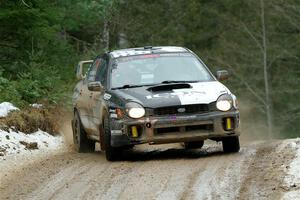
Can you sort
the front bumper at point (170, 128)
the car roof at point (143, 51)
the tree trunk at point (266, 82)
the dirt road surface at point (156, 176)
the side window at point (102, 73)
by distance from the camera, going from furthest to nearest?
the tree trunk at point (266, 82), the car roof at point (143, 51), the side window at point (102, 73), the front bumper at point (170, 128), the dirt road surface at point (156, 176)

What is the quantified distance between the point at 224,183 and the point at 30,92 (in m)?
10.0

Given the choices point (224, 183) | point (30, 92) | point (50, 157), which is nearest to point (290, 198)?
point (224, 183)

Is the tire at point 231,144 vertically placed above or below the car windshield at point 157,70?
below

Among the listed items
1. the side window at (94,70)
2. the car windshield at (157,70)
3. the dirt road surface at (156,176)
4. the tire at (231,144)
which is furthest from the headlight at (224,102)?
the side window at (94,70)

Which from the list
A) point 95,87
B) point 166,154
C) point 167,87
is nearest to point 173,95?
point 167,87

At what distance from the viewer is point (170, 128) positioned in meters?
11.7

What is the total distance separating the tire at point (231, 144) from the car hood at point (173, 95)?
73 cm

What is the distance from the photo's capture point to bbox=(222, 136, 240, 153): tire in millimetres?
12117

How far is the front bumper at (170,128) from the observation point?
11.6m

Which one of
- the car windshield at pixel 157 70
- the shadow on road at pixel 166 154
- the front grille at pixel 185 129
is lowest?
the shadow on road at pixel 166 154

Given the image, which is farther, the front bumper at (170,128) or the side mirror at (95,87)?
the side mirror at (95,87)

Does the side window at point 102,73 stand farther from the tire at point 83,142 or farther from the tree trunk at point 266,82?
the tree trunk at point 266,82

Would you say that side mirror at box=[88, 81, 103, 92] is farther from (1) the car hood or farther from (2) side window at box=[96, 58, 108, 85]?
(1) the car hood

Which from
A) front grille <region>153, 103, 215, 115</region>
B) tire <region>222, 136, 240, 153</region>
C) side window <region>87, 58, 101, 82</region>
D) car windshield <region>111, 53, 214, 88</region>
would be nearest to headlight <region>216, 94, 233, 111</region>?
front grille <region>153, 103, 215, 115</region>
